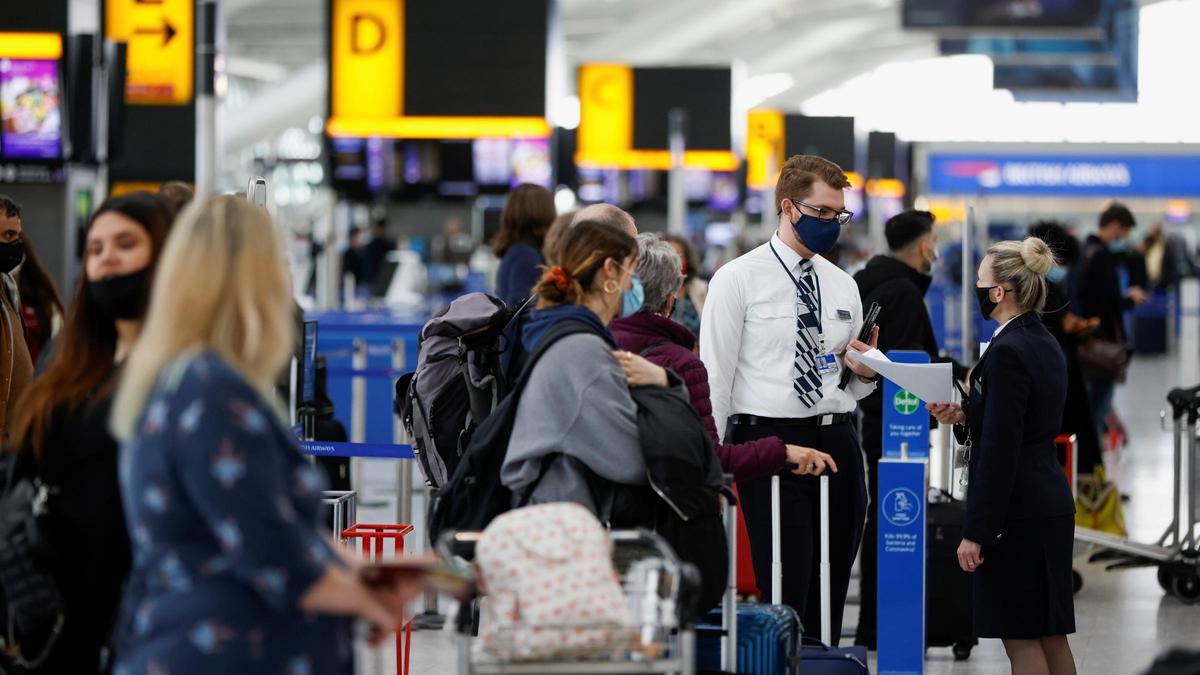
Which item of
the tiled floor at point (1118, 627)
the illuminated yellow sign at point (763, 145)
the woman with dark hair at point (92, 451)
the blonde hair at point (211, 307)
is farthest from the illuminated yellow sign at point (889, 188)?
the blonde hair at point (211, 307)

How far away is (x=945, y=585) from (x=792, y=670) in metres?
2.49

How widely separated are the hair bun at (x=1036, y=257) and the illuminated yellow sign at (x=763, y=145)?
26.3 metres

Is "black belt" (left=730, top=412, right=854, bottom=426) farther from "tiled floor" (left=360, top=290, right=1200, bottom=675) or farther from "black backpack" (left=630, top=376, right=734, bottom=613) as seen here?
"tiled floor" (left=360, top=290, right=1200, bottom=675)

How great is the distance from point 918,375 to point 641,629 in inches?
72.8

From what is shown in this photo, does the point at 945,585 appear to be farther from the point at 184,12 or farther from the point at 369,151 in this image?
the point at 369,151

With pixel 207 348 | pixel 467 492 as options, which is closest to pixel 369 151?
pixel 467 492

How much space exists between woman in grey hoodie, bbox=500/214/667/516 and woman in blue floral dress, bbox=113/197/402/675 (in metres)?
1.18

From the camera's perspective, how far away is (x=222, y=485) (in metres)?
2.64

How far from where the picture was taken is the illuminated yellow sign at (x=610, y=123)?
22.3m

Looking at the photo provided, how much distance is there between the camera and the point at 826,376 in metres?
5.36

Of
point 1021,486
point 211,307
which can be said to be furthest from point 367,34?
A: point 211,307

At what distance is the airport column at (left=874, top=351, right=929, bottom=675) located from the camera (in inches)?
222

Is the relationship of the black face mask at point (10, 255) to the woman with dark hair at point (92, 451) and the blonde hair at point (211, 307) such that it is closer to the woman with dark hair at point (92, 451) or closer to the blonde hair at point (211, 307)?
the woman with dark hair at point (92, 451)

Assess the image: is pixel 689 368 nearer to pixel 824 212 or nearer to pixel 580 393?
pixel 580 393
